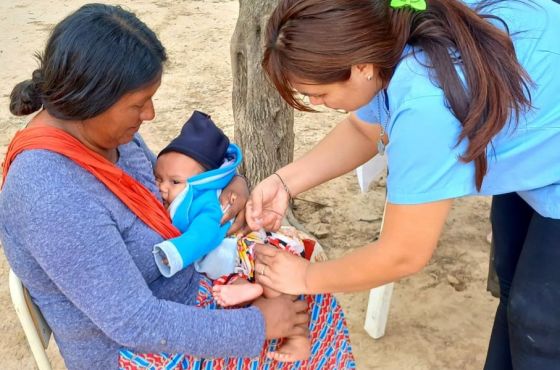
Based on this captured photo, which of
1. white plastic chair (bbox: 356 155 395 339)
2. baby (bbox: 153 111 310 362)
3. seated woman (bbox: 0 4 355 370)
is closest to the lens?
seated woman (bbox: 0 4 355 370)

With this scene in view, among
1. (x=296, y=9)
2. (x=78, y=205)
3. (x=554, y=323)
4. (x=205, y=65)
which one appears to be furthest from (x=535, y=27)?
(x=205, y=65)

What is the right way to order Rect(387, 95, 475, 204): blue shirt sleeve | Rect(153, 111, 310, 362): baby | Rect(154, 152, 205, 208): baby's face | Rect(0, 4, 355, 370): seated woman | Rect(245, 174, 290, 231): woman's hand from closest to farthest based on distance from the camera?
Rect(387, 95, 475, 204): blue shirt sleeve
Rect(0, 4, 355, 370): seated woman
Rect(153, 111, 310, 362): baby
Rect(154, 152, 205, 208): baby's face
Rect(245, 174, 290, 231): woman's hand

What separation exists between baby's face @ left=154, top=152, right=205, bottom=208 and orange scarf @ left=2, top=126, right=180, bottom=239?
15 cm

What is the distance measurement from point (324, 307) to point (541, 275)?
631mm

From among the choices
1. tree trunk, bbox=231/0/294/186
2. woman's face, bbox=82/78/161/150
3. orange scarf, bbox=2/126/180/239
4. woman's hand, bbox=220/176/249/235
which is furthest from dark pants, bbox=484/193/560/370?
tree trunk, bbox=231/0/294/186

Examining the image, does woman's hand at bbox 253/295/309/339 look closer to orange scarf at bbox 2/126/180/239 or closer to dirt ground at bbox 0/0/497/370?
orange scarf at bbox 2/126/180/239

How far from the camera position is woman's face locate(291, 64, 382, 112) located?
1408 mm

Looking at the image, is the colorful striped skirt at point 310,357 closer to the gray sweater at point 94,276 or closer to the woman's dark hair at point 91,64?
the gray sweater at point 94,276

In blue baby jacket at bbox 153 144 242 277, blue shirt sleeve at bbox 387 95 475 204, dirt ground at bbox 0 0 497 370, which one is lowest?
dirt ground at bbox 0 0 497 370

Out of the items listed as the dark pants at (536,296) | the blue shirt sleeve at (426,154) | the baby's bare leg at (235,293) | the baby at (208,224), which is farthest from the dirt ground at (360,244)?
the dark pants at (536,296)

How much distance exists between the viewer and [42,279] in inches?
60.1

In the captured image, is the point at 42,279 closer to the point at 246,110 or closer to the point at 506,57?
the point at 506,57

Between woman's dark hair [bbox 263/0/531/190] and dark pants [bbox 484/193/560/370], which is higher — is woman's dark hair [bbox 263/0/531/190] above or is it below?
above

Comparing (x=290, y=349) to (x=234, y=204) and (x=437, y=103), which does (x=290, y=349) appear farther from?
(x=437, y=103)
